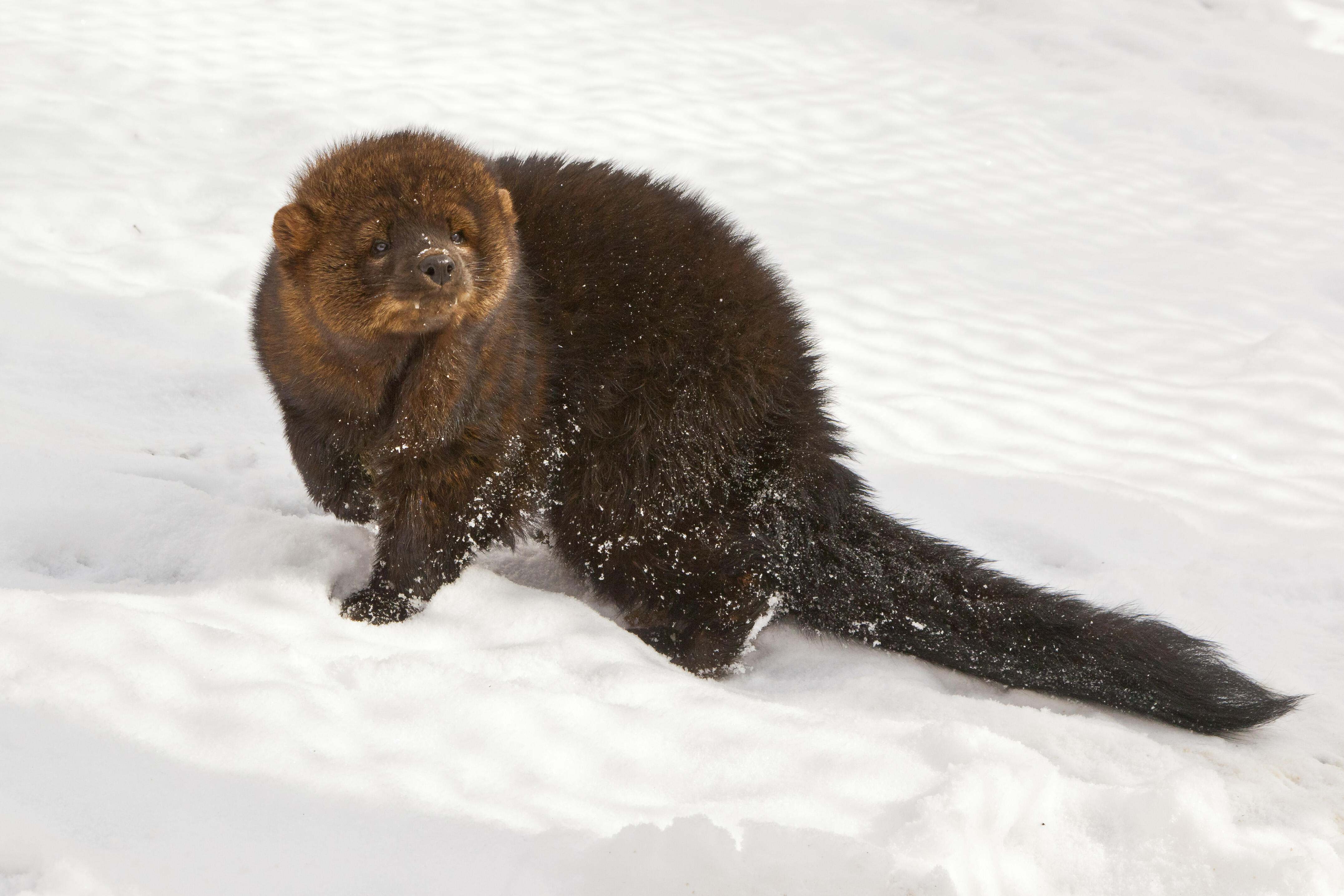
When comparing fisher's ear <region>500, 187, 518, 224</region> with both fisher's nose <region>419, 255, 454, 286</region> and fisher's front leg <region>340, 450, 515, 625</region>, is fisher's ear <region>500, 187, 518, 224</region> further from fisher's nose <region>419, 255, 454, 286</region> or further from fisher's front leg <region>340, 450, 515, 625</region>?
fisher's front leg <region>340, 450, 515, 625</region>

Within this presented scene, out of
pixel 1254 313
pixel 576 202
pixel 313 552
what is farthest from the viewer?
pixel 1254 313

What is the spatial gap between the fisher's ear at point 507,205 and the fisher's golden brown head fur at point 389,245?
55 mm

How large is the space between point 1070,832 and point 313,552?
7.28 feet

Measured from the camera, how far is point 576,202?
3.35 meters

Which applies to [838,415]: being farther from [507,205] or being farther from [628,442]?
[507,205]

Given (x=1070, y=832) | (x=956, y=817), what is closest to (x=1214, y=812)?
(x=1070, y=832)

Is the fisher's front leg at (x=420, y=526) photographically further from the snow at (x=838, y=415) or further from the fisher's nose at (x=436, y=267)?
the fisher's nose at (x=436, y=267)

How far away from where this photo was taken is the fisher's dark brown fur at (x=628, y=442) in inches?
113

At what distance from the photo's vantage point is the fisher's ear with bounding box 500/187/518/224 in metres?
2.99

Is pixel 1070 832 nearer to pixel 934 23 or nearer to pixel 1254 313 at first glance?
pixel 1254 313

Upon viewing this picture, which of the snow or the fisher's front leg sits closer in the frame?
the snow

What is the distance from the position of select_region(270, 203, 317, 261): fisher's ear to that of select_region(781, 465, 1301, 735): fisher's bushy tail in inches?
65.2

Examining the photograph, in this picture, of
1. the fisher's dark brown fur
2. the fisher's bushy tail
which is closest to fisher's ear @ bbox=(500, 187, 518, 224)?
the fisher's dark brown fur

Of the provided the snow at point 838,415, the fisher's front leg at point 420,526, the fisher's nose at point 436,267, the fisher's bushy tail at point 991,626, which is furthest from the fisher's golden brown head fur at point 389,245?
the fisher's bushy tail at point 991,626
